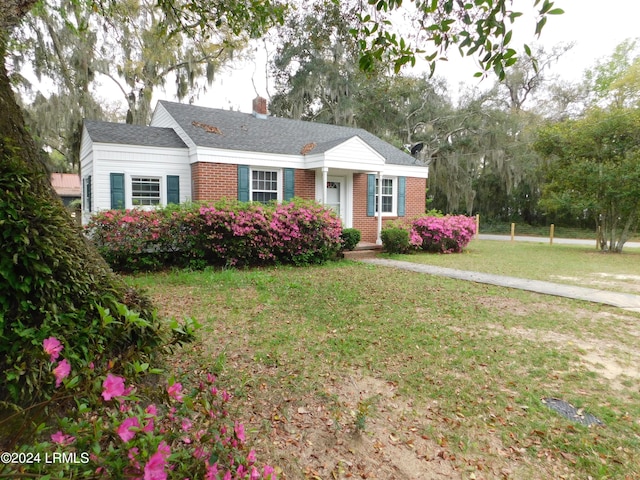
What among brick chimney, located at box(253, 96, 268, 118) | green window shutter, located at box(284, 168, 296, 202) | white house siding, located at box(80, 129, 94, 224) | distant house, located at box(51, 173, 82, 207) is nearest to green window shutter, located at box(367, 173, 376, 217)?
A: green window shutter, located at box(284, 168, 296, 202)

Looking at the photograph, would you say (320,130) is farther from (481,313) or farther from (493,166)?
(493,166)

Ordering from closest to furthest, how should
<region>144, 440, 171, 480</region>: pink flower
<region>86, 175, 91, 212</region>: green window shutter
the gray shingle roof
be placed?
1. <region>144, 440, 171, 480</region>: pink flower
2. the gray shingle roof
3. <region>86, 175, 91, 212</region>: green window shutter

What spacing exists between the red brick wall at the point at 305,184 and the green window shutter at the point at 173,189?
12.0 ft

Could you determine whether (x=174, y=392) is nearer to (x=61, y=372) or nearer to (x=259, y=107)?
(x=61, y=372)

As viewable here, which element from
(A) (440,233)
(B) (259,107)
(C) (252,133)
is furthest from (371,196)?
(B) (259,107)

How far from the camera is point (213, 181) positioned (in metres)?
10.8

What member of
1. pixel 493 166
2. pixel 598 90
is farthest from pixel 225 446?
pixel 598 90

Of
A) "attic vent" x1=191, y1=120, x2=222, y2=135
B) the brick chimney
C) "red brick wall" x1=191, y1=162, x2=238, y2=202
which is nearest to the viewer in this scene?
"red brick wall" x1=191, y1=162, x2=238, y2=202

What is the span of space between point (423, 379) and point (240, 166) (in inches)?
363

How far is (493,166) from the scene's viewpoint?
24641 millimetres

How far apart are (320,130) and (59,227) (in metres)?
14.0

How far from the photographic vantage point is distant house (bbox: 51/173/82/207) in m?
31.0

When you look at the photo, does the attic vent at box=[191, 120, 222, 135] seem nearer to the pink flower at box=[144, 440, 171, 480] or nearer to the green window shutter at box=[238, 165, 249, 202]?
the green window shutter at box=[238, 165, 249, 202]

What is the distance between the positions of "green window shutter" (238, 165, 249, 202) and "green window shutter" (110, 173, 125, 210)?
313cm
